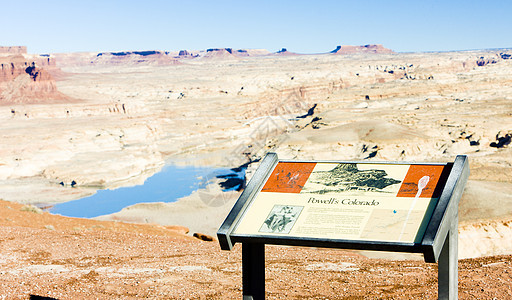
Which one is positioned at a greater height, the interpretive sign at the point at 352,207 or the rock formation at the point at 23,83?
the interpretive sign at the point at 352,207

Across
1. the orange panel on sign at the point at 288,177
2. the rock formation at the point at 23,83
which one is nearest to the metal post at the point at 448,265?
the orange panel on sign at the point at 288,177

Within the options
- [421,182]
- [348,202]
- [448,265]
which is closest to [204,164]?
[348,202]

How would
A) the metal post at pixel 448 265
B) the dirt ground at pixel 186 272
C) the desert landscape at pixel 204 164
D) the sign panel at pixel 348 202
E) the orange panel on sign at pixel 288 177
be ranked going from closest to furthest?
the sign panel at pixel 348 202 → the metal post at pixel 448 265 → the orange panel on sign at pixel 288 177 → the dirt ground at pixel 186 272 → the desert landscape at pixel 204 164

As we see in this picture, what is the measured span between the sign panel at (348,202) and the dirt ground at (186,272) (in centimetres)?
299

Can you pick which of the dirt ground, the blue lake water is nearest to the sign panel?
the dirt ground

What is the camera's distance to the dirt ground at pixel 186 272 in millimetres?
7840

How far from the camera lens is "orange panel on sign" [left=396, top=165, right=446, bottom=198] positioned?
477 centimetres

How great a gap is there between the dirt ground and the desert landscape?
1.5 inches

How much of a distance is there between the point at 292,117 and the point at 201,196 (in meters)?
49.5

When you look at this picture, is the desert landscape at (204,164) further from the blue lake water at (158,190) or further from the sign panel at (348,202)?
the sign panel at (348,202)

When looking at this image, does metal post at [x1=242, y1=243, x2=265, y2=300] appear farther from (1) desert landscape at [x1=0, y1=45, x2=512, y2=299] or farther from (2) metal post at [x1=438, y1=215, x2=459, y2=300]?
(1) desert landscape at [x1=0, y1=45, x2=512, y2=299]

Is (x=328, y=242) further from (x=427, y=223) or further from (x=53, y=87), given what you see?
(x=53, y=87)

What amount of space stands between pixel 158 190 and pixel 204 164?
10.2 metres

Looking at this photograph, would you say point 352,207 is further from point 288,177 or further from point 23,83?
point 23,83
